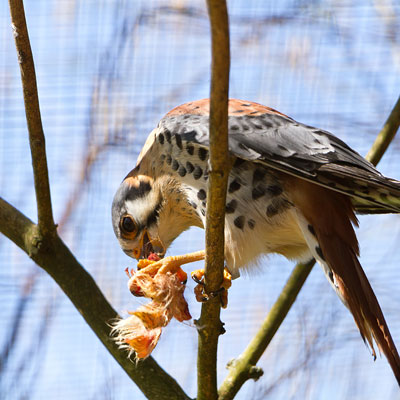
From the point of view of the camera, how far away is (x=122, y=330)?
237 cm

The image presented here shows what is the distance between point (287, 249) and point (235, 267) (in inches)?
12.8

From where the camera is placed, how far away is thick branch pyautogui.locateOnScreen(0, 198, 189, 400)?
8.51 ft

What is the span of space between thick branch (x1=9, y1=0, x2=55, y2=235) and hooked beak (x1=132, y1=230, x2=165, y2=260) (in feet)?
1.72

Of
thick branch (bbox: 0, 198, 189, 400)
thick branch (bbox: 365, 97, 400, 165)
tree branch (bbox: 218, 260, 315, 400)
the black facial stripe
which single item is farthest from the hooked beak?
thick branch (bbox: 365, 97, 400, 165)

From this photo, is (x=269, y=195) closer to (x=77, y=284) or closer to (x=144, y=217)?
(x=144, y=217)

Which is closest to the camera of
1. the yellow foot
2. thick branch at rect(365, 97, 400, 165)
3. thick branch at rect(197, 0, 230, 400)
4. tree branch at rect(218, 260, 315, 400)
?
thick branch at rect(197, 0, 230, 400)

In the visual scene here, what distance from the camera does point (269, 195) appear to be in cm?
253

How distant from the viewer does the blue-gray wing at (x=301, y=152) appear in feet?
7.48

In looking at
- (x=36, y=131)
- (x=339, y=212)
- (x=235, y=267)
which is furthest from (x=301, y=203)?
(x=36, y=131)

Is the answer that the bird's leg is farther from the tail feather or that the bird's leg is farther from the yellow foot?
the tail feather

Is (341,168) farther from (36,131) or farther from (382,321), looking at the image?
(36,131)

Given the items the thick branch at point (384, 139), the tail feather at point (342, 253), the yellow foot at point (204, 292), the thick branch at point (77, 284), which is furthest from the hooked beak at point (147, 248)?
the thick branch at point (384, 139)

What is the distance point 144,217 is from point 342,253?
97 centimetres

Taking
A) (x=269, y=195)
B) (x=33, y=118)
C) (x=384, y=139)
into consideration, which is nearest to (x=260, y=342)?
(x=269, y=195)
